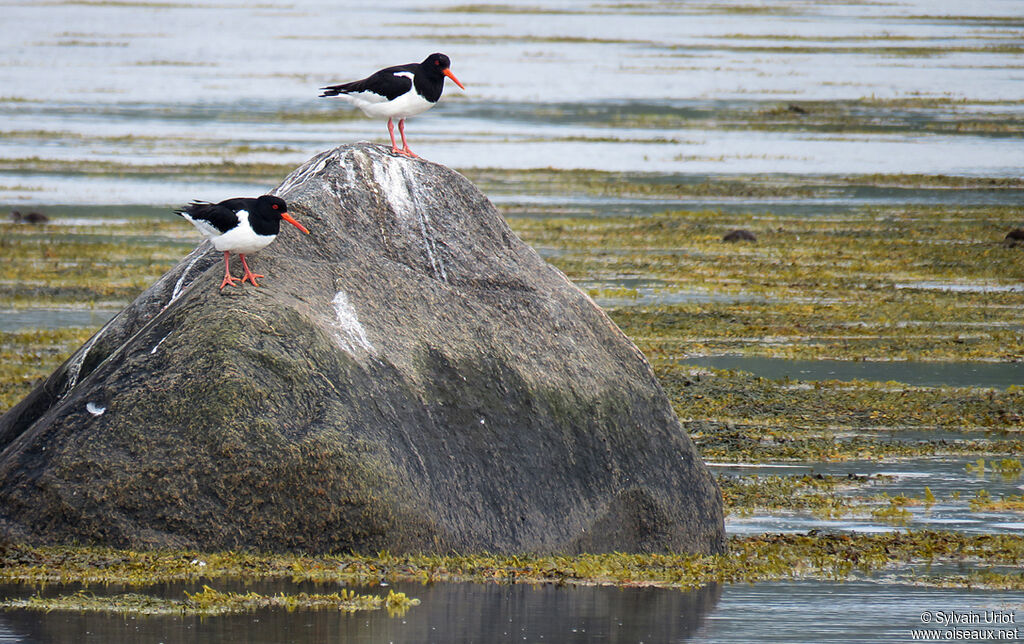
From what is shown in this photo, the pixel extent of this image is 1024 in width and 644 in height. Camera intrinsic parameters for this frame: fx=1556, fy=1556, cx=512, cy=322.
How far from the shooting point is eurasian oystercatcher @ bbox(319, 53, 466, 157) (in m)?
12.0

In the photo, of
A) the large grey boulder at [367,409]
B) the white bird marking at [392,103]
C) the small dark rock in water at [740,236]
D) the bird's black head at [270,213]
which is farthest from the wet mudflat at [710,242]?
the white bird marking at [392,103]

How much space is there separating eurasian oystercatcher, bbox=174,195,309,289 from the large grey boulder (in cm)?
35

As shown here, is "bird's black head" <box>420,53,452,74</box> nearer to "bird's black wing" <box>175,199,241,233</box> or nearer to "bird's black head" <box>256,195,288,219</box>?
"bird's black head" <box>256,195,288,219</box>

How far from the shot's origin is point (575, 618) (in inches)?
368

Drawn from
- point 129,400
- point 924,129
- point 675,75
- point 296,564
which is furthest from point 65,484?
point 675,75

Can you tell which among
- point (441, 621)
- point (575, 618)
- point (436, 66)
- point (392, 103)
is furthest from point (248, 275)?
point (575, 618)

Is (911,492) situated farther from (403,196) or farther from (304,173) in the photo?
Result: (304,173)

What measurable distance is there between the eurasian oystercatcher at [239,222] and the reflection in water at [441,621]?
90.1 inches

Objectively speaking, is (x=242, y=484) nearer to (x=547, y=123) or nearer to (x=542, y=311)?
(x=542, y=311)

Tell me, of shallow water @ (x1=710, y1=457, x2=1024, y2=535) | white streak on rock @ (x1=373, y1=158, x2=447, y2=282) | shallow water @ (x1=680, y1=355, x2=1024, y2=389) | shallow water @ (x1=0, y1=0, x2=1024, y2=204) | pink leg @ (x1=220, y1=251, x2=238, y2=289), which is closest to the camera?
pink leg @ (x1=220, y1=251, x2=238, y2=289)

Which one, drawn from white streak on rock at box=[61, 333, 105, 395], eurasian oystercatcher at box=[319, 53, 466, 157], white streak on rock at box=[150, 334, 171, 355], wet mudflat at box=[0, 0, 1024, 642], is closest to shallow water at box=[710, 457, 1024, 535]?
wet mudflat at box=[0, 0, 1024, 642]

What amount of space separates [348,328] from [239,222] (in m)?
1.07

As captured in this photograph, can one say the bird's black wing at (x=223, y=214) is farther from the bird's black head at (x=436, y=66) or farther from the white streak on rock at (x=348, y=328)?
the bird's black head at (x=436, y=66)

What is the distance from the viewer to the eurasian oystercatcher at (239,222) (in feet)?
33.7
